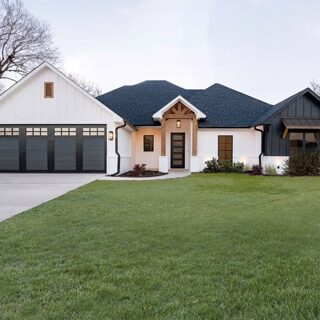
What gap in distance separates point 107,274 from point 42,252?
1238mm

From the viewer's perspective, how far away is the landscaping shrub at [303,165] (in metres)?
17.7

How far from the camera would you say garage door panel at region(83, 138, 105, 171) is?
18500 mm

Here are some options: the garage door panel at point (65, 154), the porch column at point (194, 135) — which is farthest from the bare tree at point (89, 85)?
the porch column at point (194, 135)

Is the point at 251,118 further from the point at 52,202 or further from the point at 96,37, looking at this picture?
the point at 52,202

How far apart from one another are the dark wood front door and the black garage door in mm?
5306

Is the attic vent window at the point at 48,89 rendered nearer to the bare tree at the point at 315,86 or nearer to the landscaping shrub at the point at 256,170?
the landscaping shrub at the point at 256,170

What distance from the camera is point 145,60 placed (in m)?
29.4

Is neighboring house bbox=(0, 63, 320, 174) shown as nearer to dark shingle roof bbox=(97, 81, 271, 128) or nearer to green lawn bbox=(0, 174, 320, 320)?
dark shingle roof bbox=(97, 81, 271, 128)

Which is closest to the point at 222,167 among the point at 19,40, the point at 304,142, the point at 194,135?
the point at 194,135

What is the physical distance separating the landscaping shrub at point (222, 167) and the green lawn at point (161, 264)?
38.3ft

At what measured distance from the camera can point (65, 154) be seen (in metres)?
18.7

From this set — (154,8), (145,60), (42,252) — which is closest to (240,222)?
(42,252)

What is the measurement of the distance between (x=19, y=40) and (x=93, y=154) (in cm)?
2281

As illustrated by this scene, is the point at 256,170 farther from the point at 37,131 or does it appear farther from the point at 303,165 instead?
the point at 37,131
